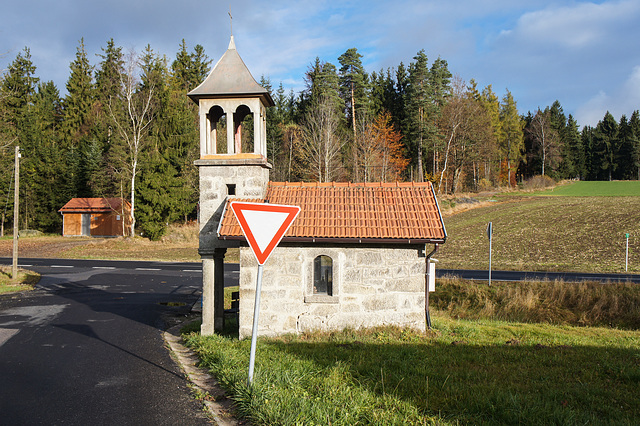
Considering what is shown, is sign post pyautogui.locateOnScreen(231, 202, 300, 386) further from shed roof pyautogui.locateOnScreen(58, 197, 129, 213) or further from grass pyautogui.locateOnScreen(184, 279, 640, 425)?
shed roof pyautogui.locateOnScreen(58, 197, 129, 213)

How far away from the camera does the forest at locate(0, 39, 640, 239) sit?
119 feet

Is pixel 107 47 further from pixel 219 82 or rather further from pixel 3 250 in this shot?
pixel 219 82

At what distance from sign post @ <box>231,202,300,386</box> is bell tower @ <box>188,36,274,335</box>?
472 centimetres

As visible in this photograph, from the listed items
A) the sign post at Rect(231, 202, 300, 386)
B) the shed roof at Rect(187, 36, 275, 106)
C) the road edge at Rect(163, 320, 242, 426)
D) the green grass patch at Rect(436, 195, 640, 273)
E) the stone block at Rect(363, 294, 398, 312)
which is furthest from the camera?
the green grass patch at Rect(436, 195, 640, 273)

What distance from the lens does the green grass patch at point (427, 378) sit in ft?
15.9

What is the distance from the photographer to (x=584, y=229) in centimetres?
3047

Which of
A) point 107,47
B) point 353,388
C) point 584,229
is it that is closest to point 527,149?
point 584,229

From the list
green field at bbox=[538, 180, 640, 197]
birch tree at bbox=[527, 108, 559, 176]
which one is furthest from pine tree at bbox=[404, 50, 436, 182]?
birch tree at bbox=[527, 108, 559, 176]

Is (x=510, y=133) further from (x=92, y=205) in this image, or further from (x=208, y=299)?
(x=208, y=299)

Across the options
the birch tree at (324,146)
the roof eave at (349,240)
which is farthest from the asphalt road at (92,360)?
the birch tree at (324,146)

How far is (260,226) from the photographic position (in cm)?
578

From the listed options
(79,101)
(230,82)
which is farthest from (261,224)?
(79,101)

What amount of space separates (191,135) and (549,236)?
97.3ft

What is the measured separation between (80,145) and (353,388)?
5291cm
